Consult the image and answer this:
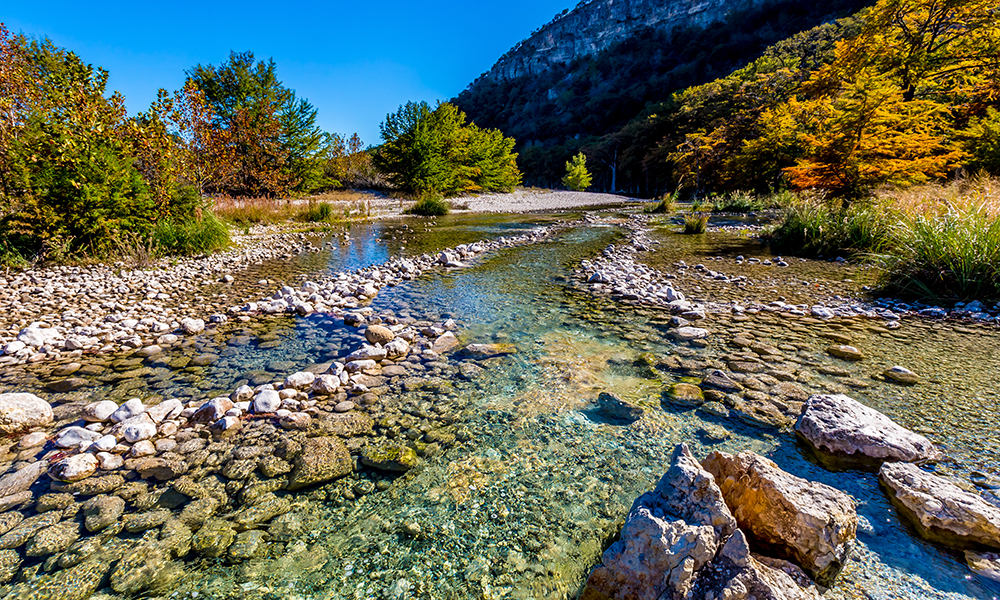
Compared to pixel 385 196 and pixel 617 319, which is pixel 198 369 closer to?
pixel 617 319

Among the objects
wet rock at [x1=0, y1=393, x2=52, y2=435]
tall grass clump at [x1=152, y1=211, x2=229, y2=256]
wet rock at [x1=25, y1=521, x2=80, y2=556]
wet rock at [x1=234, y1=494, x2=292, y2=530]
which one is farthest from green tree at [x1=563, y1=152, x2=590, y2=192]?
wet rock at [x1=25, y1=521, x2=80, y2=556]

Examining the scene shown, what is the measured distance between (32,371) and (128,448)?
2.24 metres

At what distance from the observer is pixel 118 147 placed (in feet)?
26.7

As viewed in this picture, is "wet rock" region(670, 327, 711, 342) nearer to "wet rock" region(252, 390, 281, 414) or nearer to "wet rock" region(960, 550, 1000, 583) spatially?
"wet rock" region(960, 550, 1000, 583)

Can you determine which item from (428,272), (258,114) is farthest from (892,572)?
(258,114)

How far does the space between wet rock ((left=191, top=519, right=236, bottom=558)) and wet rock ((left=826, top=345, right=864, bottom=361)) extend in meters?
4.87

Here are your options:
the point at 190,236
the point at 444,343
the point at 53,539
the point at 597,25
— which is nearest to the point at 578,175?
the point at 190,236

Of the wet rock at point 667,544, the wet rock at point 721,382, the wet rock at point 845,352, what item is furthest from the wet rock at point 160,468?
the wet rock at point 845,352

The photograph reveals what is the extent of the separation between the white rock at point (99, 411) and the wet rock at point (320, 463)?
4.96ft

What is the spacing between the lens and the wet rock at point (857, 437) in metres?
2.16

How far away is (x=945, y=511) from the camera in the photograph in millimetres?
1651

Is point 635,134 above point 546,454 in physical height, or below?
above

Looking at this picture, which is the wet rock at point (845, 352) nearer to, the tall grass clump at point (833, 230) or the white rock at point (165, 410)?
the white rock at point (165, 410)

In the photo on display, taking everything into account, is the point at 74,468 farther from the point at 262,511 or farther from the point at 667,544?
the point at 667,544
